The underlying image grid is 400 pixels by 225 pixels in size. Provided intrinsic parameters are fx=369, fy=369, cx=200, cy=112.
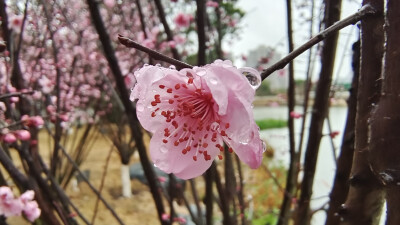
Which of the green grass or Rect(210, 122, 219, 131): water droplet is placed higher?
Rect(210, 122, 219, 131): water droplet

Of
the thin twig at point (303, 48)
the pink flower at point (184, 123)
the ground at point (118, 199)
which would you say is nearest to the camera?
the thin twig at point (303, 48)

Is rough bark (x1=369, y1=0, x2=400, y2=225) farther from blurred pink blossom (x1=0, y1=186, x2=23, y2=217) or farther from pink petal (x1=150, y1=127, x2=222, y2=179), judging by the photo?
blurred pink blossom (x1=0, y1=186, x2=23, y2=217)

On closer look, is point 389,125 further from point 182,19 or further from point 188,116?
point 182,19

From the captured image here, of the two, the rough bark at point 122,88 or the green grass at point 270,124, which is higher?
the rough bark at point 122,88

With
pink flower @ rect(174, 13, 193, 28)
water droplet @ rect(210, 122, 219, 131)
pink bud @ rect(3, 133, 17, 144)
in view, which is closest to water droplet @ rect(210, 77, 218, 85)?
water droplet @ rect(210, 122, 219, 131)

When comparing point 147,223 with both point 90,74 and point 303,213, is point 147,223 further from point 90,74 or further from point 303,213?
point 303,213

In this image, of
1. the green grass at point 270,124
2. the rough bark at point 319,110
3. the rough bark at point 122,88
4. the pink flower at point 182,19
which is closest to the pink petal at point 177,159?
the rough bark at point 319,110

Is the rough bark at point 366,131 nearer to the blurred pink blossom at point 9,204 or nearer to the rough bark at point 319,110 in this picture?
the rough bark at point 319,110
